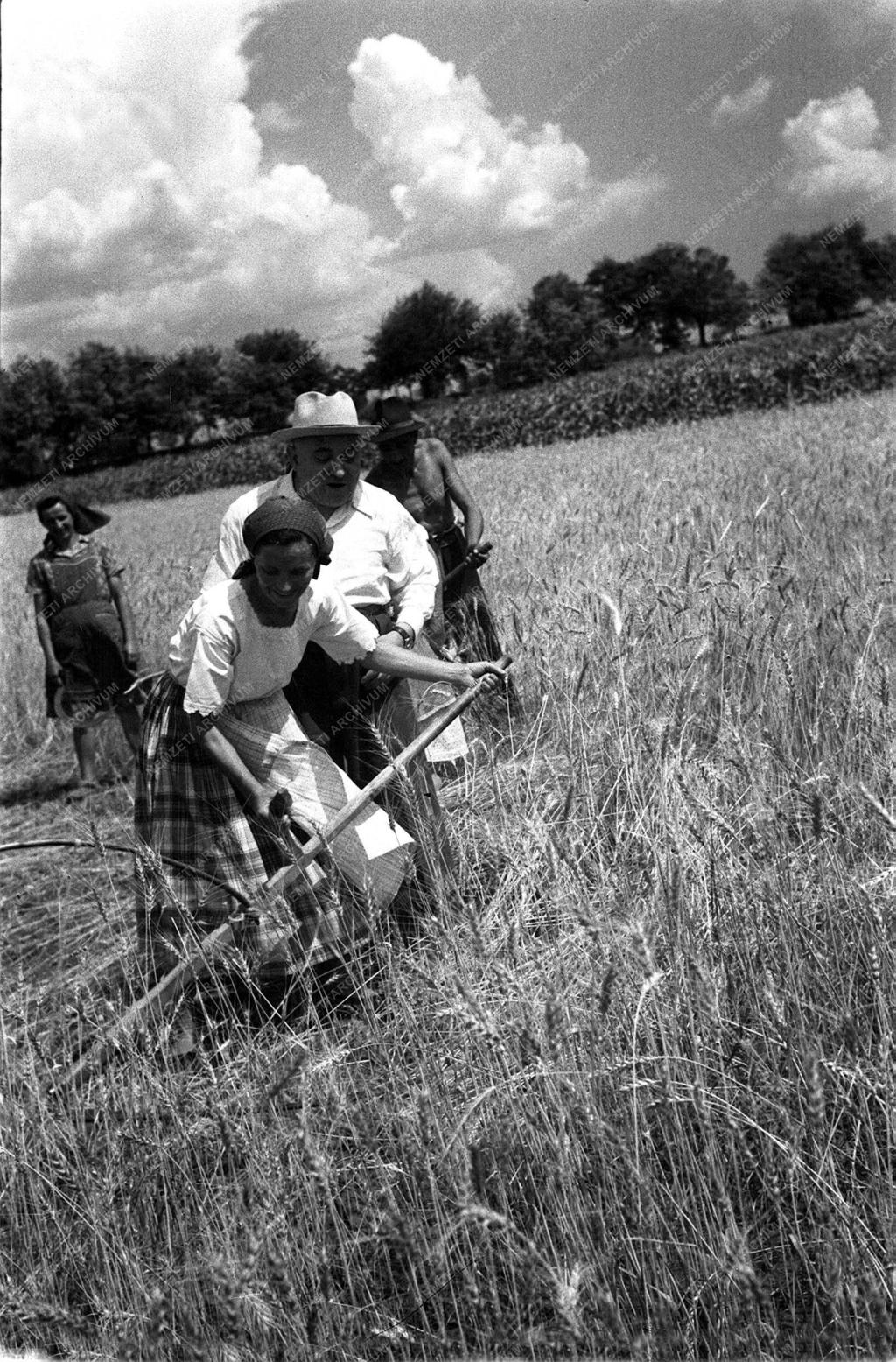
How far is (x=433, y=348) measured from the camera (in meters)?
45.6

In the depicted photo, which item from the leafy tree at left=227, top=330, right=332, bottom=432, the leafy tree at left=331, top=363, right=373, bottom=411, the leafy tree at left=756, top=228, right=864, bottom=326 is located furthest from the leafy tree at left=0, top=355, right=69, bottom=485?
the leafy tree at left=756, top=228, right=864, bottom=326

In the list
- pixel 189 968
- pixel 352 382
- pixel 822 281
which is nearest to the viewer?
pixel 189 968

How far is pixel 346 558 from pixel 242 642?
2.56 ft

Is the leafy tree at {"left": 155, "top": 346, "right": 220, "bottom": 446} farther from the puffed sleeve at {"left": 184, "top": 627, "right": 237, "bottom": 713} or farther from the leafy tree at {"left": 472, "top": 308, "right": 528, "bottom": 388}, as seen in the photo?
the puffed sleeve at {"left": 184, "top": 627, "right": 237, "bottom": 713}

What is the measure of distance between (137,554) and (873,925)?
458 inches

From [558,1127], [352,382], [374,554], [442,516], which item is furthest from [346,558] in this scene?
[352,382]

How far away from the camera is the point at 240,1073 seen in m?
2.03

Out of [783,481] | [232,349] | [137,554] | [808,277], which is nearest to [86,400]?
[232,349]

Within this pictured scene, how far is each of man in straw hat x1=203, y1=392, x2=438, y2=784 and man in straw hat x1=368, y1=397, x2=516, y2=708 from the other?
0.87 metres

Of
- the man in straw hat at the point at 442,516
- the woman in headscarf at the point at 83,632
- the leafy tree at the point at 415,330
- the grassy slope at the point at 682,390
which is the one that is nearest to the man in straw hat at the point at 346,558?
the man in straw hat at the point at 442,516

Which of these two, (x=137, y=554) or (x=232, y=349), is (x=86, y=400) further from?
(x=137, y=554)

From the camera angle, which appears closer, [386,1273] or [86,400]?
[386,1273]

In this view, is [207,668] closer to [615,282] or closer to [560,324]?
[560,324]

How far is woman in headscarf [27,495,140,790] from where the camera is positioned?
5438 millimetres
